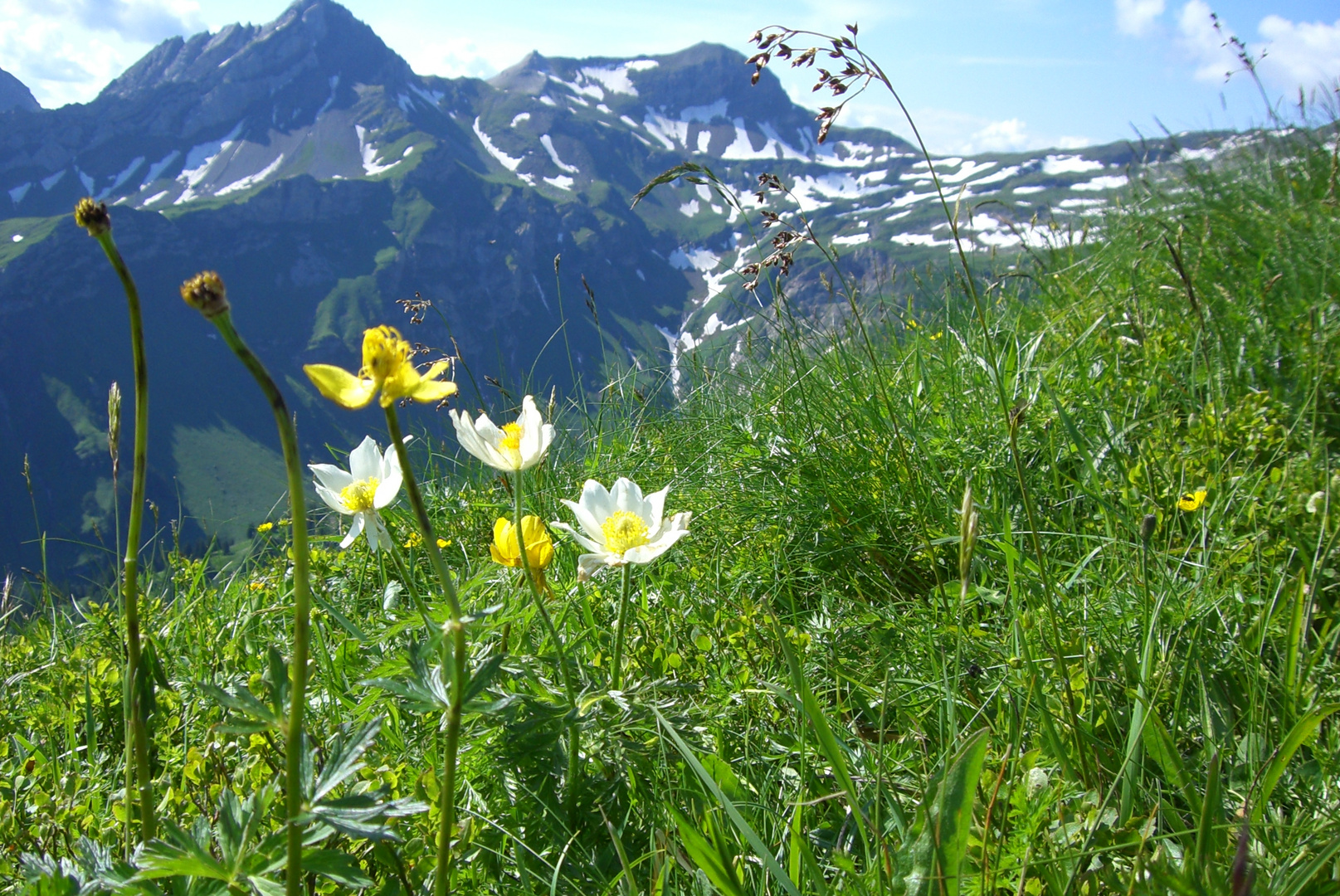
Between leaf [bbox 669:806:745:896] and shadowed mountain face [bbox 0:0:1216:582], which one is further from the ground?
shadowed mountain face [bbox 0:0:1216:582]

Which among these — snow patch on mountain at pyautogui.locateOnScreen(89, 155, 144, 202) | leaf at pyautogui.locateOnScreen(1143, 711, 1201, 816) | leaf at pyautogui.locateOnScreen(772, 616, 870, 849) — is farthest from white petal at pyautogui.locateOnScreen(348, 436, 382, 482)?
snow patch on mountain at pyautogui.locateOnScreen(89, 155, 144, 202)

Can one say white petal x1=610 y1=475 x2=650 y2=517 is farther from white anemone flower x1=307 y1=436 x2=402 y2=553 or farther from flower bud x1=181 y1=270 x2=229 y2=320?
flower bud x1=181 y1=270 x2=229 y2=320

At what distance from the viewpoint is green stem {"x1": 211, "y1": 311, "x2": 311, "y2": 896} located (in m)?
0.73

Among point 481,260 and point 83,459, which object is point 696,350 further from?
point 481,260

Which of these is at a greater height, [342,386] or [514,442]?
[342,386]

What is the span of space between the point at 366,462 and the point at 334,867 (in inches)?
43.3

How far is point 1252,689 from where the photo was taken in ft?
4.86

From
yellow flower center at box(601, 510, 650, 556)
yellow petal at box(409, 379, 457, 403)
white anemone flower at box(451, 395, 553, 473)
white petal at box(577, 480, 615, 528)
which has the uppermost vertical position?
yellow petal at box(409, 379, 457, 403)

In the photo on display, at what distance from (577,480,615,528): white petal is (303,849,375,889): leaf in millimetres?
876

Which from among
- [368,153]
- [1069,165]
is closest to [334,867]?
[1069,165]

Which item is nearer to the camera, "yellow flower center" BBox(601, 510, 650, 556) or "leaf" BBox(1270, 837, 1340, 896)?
"leaf" BBox(1270, 837, 1340, 896)

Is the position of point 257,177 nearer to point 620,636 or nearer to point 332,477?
point 332,477

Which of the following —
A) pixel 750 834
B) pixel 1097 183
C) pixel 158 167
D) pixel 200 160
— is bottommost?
pixel 750 834

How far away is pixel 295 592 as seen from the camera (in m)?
0.75
